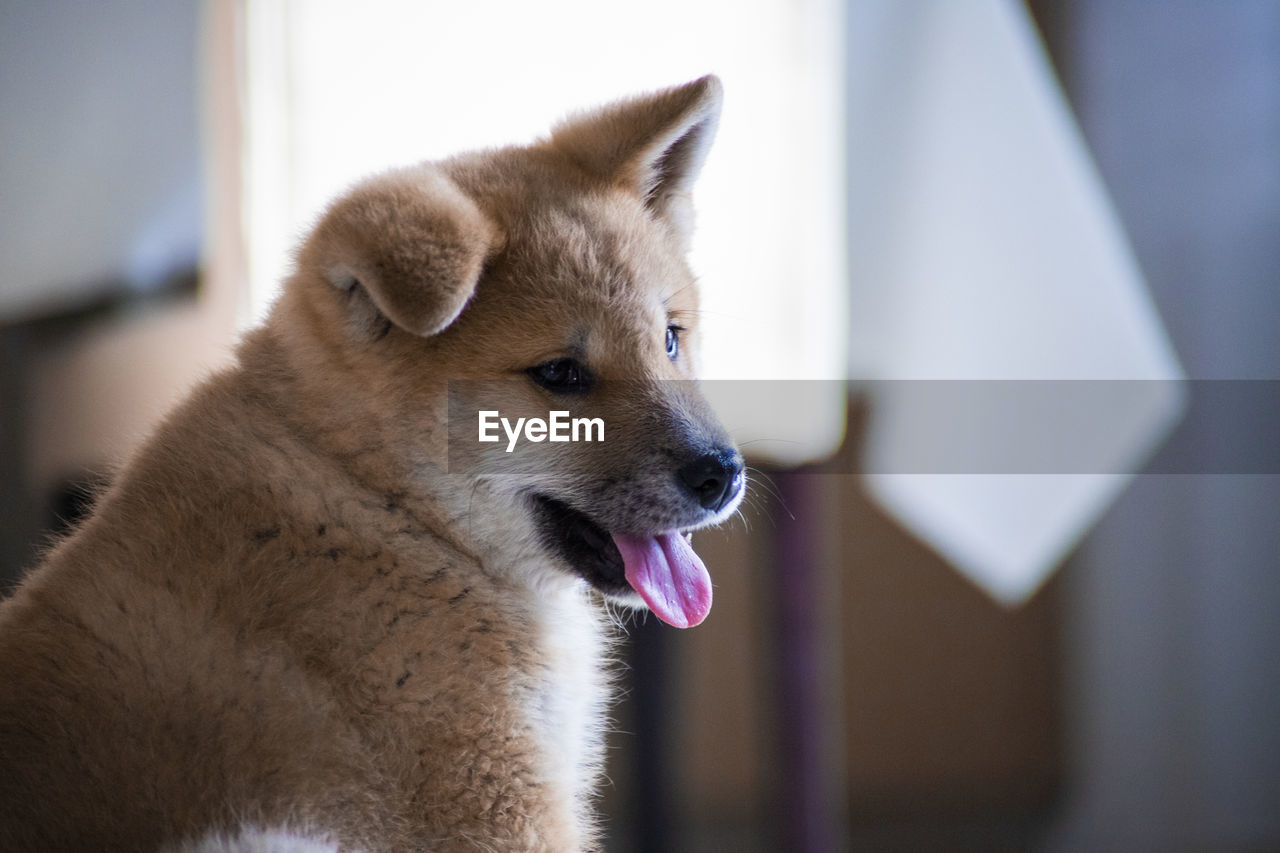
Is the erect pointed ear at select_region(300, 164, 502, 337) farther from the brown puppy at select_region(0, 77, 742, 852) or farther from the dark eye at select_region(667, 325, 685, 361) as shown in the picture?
the dark eye at select_region(667, 325, 685, 361)

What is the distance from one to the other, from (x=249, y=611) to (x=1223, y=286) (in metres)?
2.81

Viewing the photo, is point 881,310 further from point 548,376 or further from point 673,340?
point 548,376

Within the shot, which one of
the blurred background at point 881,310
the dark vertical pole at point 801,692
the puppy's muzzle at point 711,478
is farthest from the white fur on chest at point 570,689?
the blurred background at point 881,310

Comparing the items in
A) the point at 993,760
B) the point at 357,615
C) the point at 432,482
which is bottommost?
the point at 993,760

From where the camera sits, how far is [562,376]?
1273 mm

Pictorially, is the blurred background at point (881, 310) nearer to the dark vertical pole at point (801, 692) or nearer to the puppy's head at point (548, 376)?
the dark vertical pole at point (801, 692)

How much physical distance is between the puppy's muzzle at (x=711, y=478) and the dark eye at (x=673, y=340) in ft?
0.69

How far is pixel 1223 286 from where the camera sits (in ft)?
9.54

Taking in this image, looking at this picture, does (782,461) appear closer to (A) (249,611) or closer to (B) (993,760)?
(B) (993,760)

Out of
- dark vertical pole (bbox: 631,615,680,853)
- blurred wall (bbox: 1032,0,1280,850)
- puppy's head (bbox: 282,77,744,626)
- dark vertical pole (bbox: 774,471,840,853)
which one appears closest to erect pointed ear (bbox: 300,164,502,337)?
puppy's head (bbox: 282,77,744,626)

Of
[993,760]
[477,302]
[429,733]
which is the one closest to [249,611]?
[429,733]

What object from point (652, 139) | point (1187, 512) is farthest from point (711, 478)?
point (1187, 512)

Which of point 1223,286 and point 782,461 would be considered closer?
point 782,461

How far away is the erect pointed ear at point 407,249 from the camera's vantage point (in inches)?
42.7
